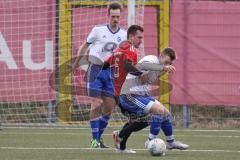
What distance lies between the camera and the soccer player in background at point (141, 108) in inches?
412

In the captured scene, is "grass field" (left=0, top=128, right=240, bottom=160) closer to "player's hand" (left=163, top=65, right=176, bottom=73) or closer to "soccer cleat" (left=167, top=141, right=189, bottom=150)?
"soccer cleat" (left=167, top=141, right=189, bottom=150)

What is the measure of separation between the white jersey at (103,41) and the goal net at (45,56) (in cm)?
404

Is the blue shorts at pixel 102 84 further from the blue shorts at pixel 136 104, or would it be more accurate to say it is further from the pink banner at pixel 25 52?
the pink banner at pixel 25 52

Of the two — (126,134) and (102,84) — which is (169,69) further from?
(102,84)

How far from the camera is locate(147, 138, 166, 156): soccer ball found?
10.1 metres

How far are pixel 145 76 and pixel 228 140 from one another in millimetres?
2830

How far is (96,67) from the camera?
1216cm

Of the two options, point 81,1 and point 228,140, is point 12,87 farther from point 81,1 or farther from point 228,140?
point 228,140

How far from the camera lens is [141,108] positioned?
10461 millimetres

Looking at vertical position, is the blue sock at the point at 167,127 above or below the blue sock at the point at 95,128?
above

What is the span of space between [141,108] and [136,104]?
0.27 ft

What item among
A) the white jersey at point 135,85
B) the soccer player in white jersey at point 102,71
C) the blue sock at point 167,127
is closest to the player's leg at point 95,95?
the soccer player in white jersey at point 102,71

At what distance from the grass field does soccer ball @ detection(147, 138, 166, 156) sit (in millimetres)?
89

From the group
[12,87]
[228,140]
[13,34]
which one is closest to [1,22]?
[13,34]
